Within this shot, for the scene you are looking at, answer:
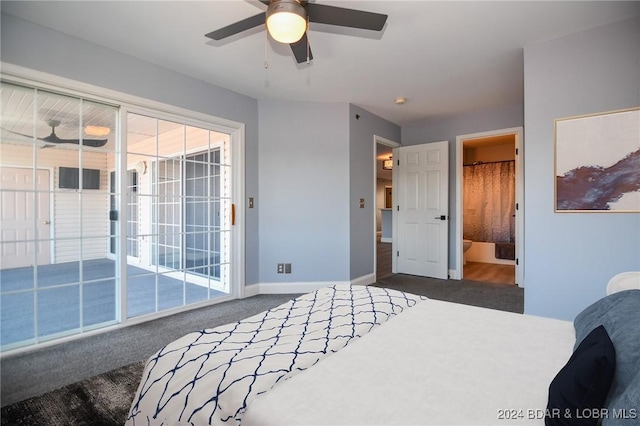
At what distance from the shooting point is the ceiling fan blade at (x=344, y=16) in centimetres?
183

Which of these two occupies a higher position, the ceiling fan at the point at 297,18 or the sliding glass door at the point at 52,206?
the ceiling fan at the point at 297,18

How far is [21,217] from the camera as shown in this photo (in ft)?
8.45

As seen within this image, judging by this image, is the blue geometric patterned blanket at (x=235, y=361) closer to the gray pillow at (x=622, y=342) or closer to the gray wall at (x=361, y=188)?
the gray pillow at (x=622, y=342)

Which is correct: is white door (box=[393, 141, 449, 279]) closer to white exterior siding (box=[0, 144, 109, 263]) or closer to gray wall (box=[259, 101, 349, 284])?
gray wall (box=[259, 101, 349, 284])

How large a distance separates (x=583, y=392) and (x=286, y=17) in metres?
1.96

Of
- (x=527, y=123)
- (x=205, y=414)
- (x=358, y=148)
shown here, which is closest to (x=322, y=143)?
(x=358, y=148)

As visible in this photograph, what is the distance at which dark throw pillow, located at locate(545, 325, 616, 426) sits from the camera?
75cm

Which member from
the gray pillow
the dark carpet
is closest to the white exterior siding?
the dark carpet

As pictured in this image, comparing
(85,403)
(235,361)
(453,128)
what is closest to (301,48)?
(235,361)

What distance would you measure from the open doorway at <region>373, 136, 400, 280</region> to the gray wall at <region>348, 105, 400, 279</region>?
7.2 inches

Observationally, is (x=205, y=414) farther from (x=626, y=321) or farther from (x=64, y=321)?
(x=64, y=321)

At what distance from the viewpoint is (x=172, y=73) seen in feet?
10.7

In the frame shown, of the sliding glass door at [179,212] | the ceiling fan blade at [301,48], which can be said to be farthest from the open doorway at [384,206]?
the ceiling fan blade at [301,48]

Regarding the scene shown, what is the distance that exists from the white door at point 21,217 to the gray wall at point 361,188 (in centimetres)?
316
